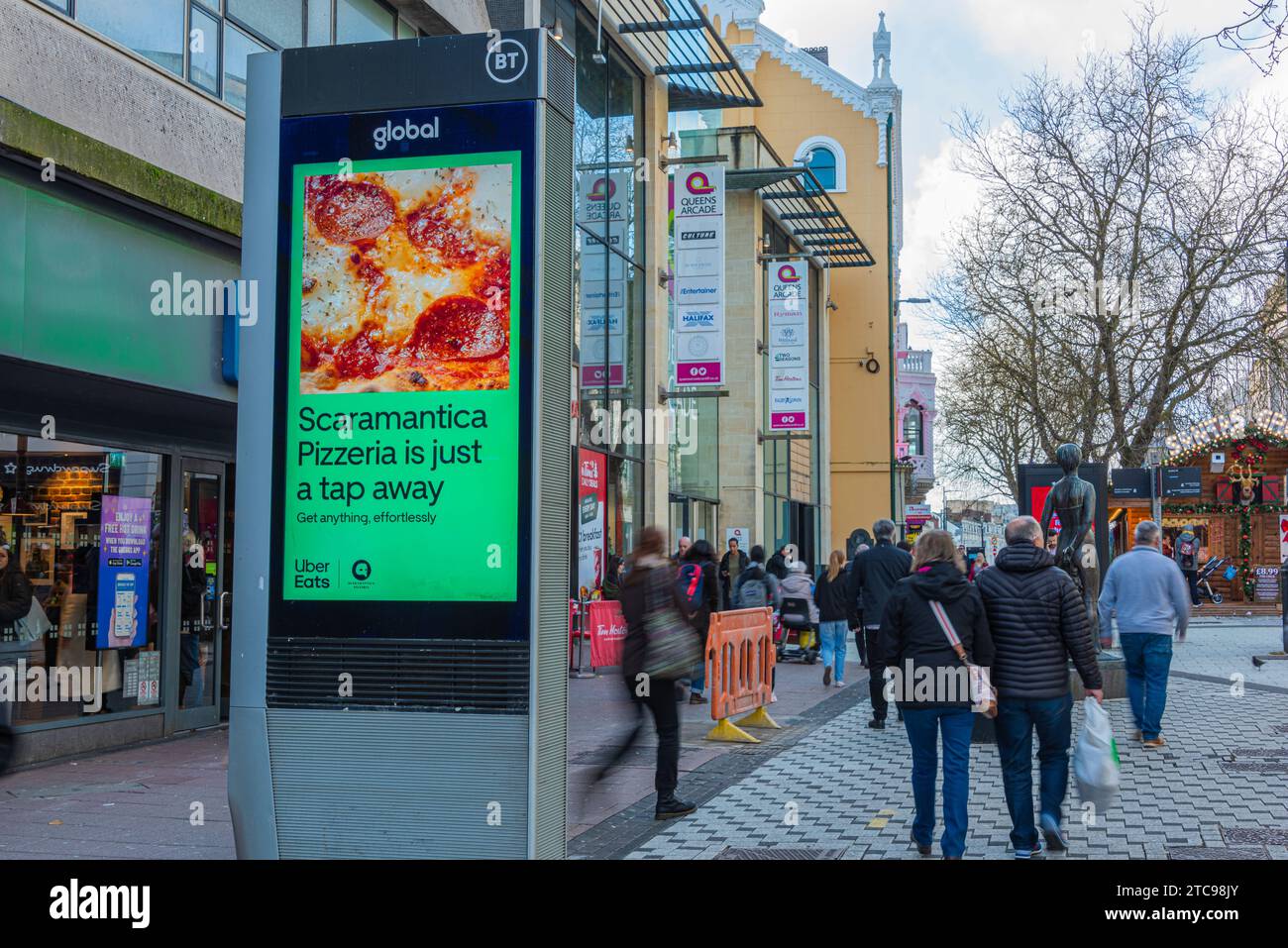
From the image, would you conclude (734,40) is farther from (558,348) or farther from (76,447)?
(558,348)

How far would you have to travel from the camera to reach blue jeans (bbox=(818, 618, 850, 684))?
1645 centimetres

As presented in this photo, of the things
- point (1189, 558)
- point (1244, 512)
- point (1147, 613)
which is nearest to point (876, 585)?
point (1147, 613)

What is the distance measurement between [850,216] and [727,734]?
115 ft

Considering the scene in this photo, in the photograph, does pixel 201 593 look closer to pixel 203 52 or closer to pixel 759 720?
pixel 203 52

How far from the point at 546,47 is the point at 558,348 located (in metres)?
1.24

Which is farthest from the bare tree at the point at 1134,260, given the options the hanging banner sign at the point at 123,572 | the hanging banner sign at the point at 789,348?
the hanging banner sign at the point at 123,572

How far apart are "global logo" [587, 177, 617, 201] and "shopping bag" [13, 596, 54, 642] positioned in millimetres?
14080

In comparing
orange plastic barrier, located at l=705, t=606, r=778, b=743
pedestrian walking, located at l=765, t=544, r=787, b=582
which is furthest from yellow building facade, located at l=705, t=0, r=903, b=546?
orange plastic barrier, located at l=705, t=606, r=778, b=743

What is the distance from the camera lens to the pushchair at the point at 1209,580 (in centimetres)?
3594

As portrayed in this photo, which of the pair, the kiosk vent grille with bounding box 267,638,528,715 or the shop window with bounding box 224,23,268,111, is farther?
the shop window with bounding box 224,23,268,111

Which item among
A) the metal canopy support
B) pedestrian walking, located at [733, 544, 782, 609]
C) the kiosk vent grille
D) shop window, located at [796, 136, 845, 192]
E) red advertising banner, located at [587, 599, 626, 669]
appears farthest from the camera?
shop window, located at [796, 136, 845, 192]

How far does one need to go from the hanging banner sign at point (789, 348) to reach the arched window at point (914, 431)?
33.5 meters

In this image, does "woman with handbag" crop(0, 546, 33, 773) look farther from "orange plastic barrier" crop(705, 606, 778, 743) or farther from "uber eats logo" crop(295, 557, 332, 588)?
"orange plastic barrier" crop(705, 606, 778, 743)
